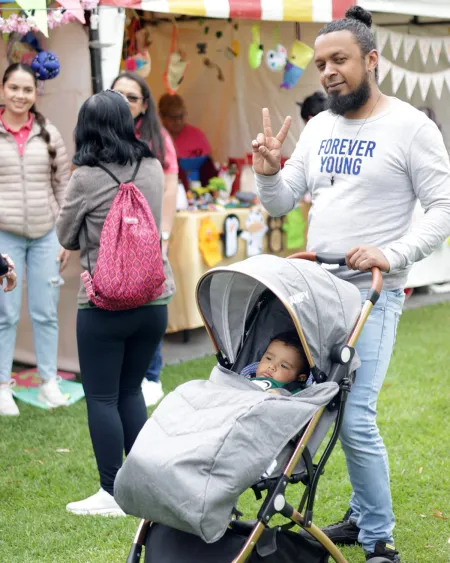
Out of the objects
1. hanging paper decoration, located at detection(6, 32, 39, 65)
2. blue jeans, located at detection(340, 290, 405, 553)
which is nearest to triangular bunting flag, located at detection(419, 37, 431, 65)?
hanging paper decoration, located at detection(6, 32, 39, 65)

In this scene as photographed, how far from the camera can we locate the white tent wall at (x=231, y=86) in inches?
309

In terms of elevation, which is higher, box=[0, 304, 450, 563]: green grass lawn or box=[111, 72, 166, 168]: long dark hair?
box=[111, 72, 166, 168]: long dark hair

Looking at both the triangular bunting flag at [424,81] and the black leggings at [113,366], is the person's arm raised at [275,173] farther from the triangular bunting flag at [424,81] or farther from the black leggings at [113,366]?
the triangular bunting flag at [424,81]

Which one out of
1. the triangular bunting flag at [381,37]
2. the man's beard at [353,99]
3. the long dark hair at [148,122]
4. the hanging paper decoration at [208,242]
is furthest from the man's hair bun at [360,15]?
the triangular bunting flag at [381,37]

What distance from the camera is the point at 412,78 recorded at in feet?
25.9

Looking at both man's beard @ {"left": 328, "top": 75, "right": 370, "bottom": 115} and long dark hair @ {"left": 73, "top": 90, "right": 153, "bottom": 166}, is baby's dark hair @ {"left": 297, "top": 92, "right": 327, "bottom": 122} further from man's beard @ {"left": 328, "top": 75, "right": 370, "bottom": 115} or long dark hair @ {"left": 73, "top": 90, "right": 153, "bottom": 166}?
man's beard @ {"left": 328, "top": 75, "right": 370, "bottom": 115}

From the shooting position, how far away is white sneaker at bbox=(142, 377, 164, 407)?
5.60 m

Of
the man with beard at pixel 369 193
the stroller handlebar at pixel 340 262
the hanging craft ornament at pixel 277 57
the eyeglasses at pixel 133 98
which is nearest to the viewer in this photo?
the stroller handlebar at pixel 340 262

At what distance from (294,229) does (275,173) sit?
4.22 m

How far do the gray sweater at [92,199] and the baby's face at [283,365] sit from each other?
1.03 metres

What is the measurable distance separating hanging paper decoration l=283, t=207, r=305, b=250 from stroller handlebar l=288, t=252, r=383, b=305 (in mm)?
4177

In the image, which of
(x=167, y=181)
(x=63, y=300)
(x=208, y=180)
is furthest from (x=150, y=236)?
(x=208, y=180)

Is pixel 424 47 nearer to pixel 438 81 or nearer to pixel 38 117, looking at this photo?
pixel 438 81

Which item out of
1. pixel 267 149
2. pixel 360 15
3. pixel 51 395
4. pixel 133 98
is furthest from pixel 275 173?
pixel 51 395
